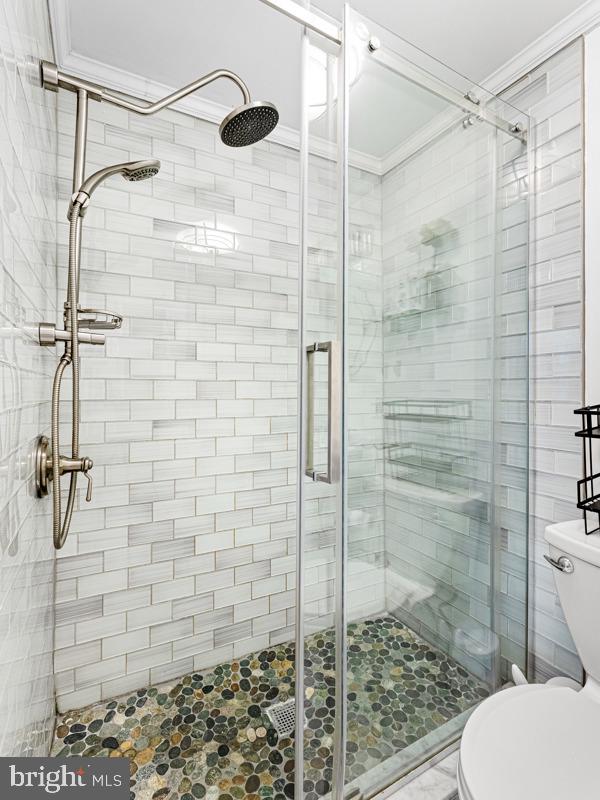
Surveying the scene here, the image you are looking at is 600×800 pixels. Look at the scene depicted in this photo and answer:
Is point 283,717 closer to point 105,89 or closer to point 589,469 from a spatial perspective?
point 589,469

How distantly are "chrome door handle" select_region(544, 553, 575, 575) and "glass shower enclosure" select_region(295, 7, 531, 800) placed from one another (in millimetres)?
268

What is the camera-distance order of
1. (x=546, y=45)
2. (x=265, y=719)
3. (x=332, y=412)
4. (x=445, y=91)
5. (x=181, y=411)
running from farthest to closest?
(x=181, y=411), (x=265, y=719), (x=546, y=45), (x=445, y=91), (x=332, y=412)

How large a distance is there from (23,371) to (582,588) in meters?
1.46

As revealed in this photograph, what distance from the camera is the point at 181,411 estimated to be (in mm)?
1820

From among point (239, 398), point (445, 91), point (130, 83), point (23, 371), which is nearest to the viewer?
point (23, 371)

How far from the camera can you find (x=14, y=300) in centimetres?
78

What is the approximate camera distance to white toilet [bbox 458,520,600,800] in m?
0.83

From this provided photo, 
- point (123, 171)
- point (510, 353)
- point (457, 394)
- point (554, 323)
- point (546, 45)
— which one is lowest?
point (457, 394)

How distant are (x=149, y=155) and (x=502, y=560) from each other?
2.12 m

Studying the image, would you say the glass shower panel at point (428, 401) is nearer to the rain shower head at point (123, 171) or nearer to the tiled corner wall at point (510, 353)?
the tiled corner wall at point (510, 353)

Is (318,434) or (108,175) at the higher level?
(108,175)

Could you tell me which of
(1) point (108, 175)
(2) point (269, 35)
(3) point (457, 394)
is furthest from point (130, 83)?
(3) point (457, 394)

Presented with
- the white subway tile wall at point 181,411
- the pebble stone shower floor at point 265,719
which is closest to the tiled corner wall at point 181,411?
the white subway tile wall at point 181,411

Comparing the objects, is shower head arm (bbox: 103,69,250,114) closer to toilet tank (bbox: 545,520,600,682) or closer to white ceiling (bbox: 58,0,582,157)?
white ceiling (bbox: 58,0,582,157)
